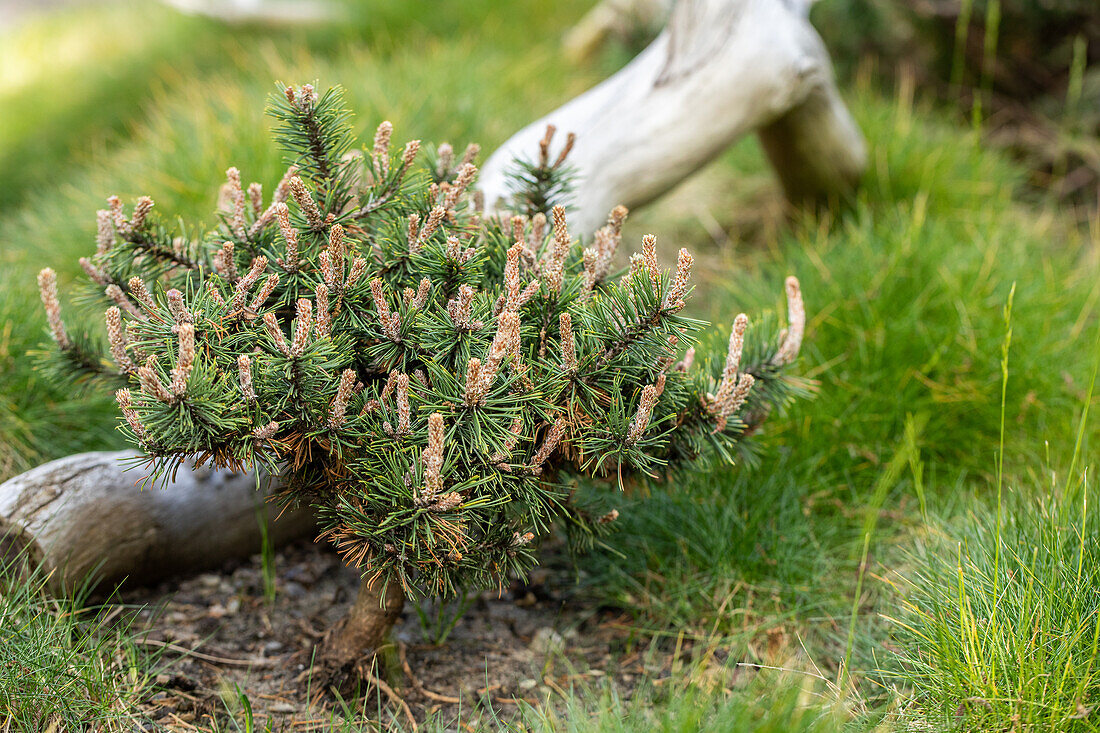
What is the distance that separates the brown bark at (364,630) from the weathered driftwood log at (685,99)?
1.45 meters

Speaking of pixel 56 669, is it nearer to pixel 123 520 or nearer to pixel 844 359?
pixel 123 520

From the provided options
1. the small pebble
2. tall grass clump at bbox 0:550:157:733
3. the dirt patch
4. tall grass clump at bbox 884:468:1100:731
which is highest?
tall grass clump at bbox 0:550:157:733

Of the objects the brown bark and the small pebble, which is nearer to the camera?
the brown bark

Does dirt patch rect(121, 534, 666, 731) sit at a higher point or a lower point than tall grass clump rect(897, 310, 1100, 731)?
higher

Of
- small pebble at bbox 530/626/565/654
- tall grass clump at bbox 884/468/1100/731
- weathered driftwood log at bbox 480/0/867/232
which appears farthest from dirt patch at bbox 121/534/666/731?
weathered driftwood log at bbox 480/0/867/232

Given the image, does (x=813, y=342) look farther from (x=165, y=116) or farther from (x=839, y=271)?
(x=165, y=116)

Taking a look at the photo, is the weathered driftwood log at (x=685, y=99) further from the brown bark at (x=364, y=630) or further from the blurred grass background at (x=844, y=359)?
the brown bark at (x=364, y=630)

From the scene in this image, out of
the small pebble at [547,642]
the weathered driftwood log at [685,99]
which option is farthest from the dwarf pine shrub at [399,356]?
the weathered driftwood log at [685,99]

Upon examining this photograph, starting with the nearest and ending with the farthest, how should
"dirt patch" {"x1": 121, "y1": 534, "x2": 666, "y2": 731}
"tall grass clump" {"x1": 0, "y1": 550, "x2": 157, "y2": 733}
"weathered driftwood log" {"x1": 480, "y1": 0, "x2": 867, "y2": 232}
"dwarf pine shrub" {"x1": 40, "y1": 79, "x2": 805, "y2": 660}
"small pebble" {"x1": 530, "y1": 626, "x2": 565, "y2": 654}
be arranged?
"dwarf pine shrub" {"x1": 40, "y1": 79, "x2": 805, "y2": 660}
"tall grass clump" {"x1": 0, "y1": 550, "x2": 157, "y2": 733}
"dirt patch" {"x1": 121, "y1": 534, "x2": 666, "y2": 731}
"small pebble" {"x1": 530, "y1": 626, "x2": 565, "y2": 654}
"weathered driftwood log" {"x1": 480, "y1": 0, "x2": 867, "y2": 232}

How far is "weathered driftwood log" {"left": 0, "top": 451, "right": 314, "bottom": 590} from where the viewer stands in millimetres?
1843

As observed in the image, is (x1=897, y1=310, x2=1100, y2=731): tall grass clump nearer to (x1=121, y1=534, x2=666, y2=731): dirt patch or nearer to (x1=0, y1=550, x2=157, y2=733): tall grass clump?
(x1=121, y1=534, x2=666, y2=731): dirt patch

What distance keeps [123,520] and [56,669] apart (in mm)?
450

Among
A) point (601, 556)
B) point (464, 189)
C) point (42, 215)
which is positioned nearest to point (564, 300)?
point (464, 189)

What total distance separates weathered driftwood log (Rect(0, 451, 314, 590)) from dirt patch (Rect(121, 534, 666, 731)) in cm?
11
